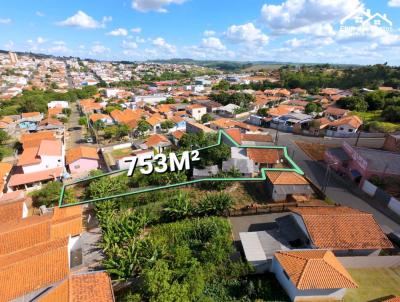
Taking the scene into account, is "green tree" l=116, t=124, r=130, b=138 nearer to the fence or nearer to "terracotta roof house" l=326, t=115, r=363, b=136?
"terracotta roof house" l=326, t=115, r=363, b=136

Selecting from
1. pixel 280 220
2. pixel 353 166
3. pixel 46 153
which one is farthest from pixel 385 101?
pixel 46 153

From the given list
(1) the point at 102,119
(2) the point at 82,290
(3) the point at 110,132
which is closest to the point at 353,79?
(1) the point at 102,119

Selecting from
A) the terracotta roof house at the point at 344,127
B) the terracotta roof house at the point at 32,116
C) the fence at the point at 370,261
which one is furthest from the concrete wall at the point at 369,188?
the terracotta roof house at the point at 32,116

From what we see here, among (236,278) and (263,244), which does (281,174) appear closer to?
(263,244)

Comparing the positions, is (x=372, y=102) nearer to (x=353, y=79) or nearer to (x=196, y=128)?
(x=196, y=128)

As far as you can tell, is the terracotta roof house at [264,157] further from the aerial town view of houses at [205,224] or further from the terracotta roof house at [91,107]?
the terracotta roof house at [91,107]
